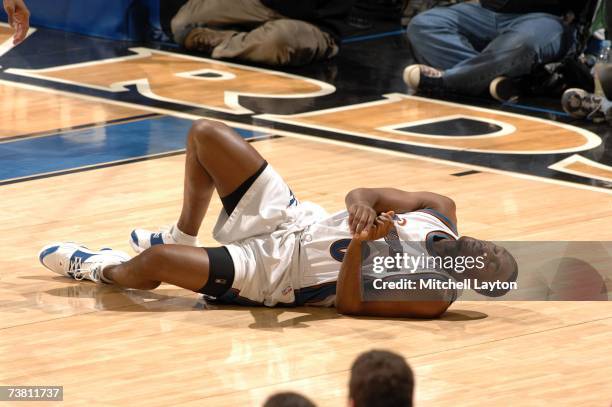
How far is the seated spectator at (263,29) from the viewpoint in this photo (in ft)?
27.1

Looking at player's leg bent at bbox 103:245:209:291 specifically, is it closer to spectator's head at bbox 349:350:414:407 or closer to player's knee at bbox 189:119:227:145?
player's knee at bbox 189:119:227:145

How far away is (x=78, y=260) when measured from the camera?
14.5 ft

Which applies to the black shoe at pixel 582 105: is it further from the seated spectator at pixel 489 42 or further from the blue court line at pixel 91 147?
the blue court line at pixel 91 147

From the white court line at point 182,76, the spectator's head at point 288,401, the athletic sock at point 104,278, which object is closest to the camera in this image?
the spectator's head at point 288,401

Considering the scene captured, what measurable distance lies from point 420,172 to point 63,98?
7.74 ft

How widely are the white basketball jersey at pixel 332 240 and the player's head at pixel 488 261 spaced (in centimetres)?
11

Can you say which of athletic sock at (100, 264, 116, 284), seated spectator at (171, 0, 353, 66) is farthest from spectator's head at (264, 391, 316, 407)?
seated spectator at (171, 0, 353, 66)

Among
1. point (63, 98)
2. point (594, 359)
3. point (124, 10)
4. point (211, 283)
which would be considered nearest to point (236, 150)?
point (211, 283)

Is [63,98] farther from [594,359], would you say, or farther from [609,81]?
[594,359]

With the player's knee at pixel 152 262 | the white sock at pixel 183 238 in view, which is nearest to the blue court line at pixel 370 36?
the white sock at pixel 183 238

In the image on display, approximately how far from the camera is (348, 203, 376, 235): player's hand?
384 centimetres

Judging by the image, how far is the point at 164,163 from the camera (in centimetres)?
602

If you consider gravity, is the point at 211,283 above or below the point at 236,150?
below

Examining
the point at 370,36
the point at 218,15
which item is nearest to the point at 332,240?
the point at 218,15
